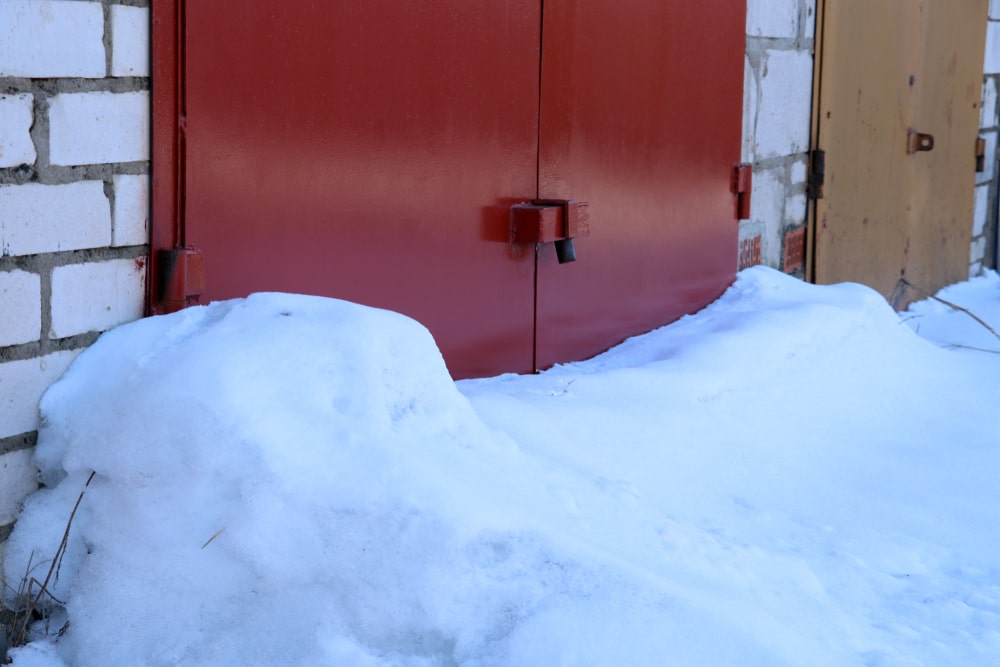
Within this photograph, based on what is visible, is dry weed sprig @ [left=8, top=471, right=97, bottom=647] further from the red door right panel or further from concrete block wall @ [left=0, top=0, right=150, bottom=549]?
the red door right panel

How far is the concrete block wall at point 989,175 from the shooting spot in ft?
23.7

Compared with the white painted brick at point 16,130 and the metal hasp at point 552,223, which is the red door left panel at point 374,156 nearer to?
the metal hasp at point 552,223

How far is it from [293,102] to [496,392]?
843 millimetres

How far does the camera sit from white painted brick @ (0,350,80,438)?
2.25m

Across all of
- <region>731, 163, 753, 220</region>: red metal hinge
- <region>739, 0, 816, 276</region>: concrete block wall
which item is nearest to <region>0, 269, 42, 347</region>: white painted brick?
<region>731, 163, 753, 220</region>: red metal hinge

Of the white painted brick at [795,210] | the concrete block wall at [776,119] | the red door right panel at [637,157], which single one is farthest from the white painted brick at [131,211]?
the white painted brick at [795,210]

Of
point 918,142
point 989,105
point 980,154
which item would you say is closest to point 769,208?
point 918,142

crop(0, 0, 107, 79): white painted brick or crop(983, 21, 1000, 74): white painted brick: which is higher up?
crop(983, 21, 1000, 74): white painted brick

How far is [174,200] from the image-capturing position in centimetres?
249

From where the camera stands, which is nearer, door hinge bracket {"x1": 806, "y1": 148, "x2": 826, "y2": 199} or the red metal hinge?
the red metal hinge

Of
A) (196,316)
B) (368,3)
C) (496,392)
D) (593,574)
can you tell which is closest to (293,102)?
(368,3)

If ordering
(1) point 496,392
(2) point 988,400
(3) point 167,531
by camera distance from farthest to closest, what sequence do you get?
1. (2) point 988,400
2. (1) point 496,392
3. (3) point 167,531

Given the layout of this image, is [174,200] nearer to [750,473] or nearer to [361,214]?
[361,214]

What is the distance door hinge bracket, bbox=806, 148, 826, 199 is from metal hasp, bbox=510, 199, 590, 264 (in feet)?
6.12
